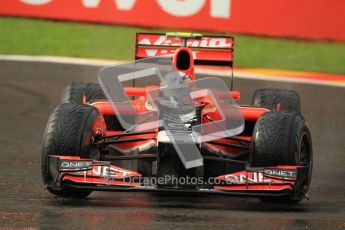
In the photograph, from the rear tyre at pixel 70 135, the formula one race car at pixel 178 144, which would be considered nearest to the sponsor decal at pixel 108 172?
the formula one race car at pixel 178 144

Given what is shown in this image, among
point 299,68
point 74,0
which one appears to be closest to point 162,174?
point 299,68

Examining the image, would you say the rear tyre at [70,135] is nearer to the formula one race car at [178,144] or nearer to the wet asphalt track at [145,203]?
the formula one race car at [178,144]

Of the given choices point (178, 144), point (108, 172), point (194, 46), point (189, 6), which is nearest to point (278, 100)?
point (194, 46)

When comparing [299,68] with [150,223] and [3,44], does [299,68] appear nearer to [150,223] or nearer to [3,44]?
[3,44]

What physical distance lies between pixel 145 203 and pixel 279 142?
1340mm

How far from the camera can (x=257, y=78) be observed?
19.3 m

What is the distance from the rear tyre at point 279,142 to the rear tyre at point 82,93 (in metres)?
2.98

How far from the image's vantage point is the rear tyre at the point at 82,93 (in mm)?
12195

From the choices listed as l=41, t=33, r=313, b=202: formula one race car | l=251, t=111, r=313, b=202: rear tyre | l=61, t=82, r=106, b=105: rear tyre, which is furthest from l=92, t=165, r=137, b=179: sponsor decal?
l=61, t=82, r=106, b=105: rear tyre

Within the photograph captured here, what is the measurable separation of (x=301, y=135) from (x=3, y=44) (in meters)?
12.9

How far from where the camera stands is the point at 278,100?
12320mm

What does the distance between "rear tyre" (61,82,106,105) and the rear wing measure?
1.98 feet

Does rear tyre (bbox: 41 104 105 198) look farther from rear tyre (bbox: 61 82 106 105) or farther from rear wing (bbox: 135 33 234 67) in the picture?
rear wing (bbox: 135 33 234 67)

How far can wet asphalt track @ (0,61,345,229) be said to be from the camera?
27.9 ft
